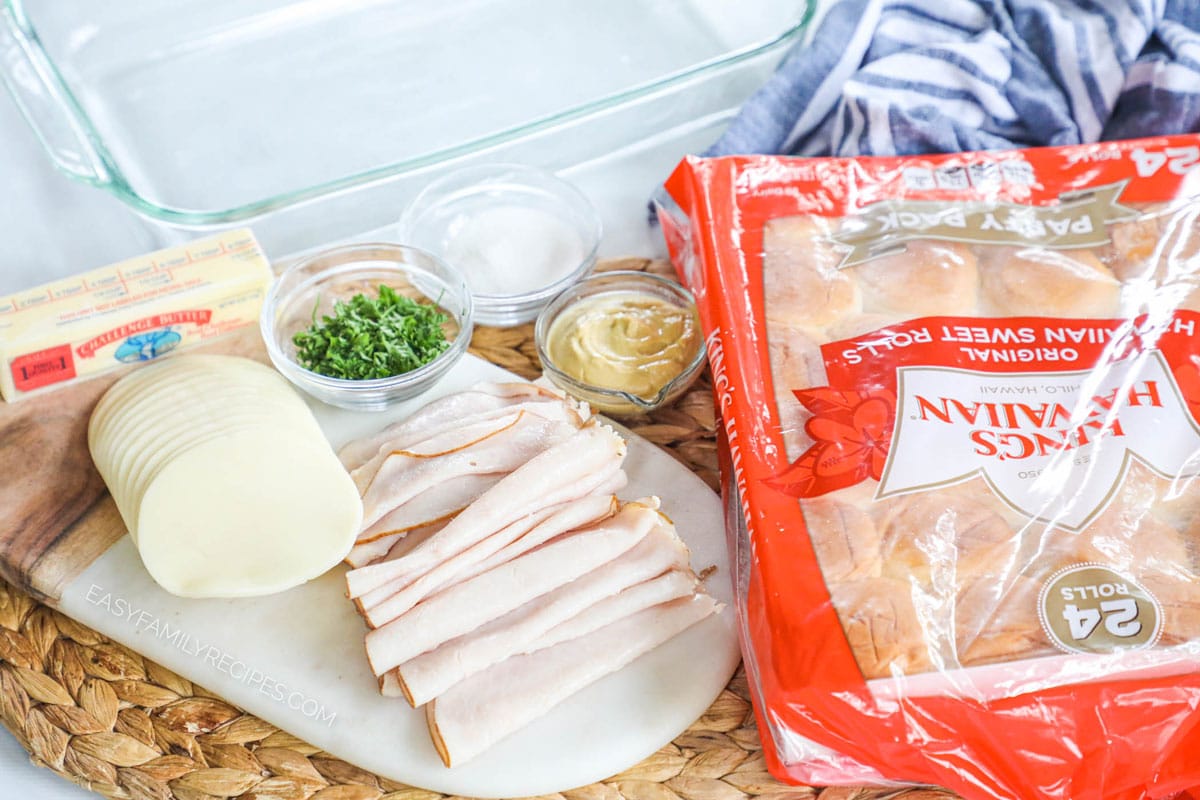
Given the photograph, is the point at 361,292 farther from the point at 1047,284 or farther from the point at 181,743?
the point at 1047,284

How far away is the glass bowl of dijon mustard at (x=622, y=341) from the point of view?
6.18ft

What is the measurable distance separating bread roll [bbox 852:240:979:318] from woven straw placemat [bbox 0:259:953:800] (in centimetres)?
64

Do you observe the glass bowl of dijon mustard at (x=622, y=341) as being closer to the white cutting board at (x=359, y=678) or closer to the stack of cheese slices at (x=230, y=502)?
the white cutting board at (x=359, y=678)

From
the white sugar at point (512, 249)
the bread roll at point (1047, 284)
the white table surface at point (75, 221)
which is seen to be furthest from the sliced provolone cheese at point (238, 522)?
the bread roll at point (1047, 284)

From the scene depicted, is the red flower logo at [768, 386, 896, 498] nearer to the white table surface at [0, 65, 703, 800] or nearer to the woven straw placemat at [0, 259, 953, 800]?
the woven straw placemat at [0, 259, 953, 800]

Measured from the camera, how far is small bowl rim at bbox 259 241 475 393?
182 centimetres

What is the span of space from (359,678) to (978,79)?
1.64 m

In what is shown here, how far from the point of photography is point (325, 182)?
206cm

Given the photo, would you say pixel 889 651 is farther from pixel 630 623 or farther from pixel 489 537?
pixel 489 537

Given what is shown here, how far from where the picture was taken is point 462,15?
102 inches

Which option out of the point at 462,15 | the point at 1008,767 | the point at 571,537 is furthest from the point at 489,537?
the point at 462,15

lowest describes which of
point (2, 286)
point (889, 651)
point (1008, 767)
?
point (1008, 767)

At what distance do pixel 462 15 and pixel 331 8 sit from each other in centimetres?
32

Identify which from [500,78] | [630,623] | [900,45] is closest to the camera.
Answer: [630,623]
